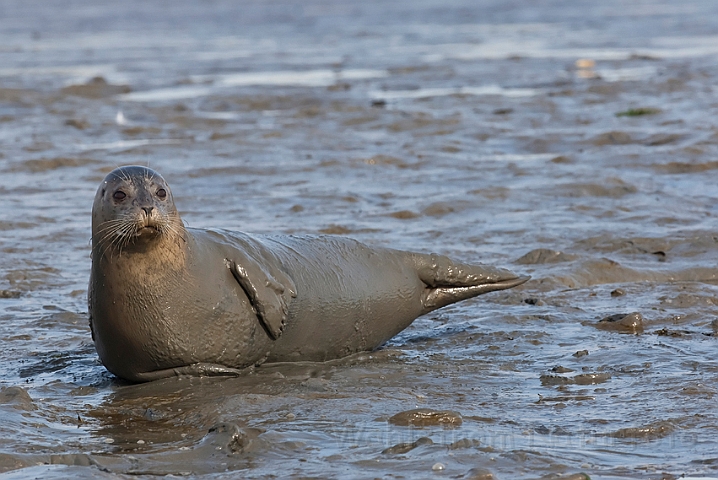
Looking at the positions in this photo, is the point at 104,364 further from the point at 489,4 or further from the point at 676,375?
the point at 489,4

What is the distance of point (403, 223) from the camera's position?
8.10m

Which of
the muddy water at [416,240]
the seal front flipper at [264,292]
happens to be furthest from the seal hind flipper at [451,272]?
the seal front flipper at [264,292]

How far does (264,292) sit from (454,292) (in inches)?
50.5

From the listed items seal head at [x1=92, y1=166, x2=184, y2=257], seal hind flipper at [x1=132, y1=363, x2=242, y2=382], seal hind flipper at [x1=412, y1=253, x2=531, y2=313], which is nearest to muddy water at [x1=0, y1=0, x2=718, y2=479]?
seal hind flipper at [x1=132, y1=363, x2=242, y2=382]

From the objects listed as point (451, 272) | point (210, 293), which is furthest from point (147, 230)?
point (451, 272)

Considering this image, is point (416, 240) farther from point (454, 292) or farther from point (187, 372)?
point (187, 372)

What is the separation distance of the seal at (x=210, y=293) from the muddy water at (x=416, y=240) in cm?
13

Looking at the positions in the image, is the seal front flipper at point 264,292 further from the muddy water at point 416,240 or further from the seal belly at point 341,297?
the muddy water at point 416,240

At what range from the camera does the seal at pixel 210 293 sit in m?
4.63

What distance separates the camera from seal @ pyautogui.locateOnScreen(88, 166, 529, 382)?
182 inches

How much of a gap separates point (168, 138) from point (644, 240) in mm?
6012

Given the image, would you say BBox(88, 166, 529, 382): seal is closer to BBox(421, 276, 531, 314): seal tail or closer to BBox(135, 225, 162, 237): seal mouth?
BBox(135, 225, 162, 237): seal mouth

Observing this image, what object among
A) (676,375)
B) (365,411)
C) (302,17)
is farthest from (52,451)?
(302,17)

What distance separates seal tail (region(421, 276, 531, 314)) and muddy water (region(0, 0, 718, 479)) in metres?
0.14
